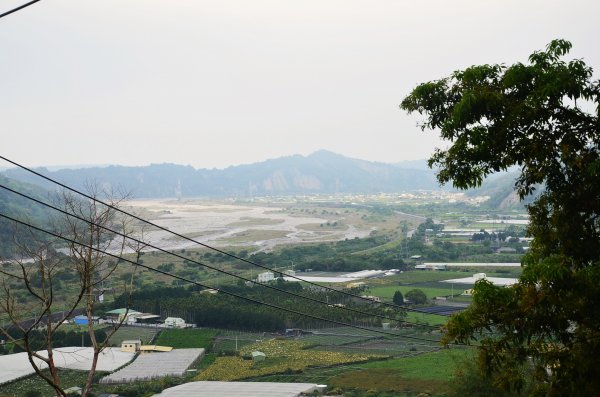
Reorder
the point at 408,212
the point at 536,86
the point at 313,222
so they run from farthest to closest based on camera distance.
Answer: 1. the point at 408,212
2. the point at 313,222
3. the point at 536,86

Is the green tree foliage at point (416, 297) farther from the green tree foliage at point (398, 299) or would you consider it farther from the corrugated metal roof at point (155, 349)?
the corrugated metal roof at point (155, 349)

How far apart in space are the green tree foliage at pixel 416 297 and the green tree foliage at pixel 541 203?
69.9 feet

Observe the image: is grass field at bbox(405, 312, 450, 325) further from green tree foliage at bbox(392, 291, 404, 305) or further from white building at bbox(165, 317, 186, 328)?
white building at bbox(165, 317, 186, 328)

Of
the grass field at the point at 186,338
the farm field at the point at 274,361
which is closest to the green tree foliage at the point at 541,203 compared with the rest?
the farm field at the point at 274,361

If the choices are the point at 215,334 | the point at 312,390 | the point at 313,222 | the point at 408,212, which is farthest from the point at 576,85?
the point at 408,212

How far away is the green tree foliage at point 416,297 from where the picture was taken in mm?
24391

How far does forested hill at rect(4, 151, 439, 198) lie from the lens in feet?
457

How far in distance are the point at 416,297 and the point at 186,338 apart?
29.5 feet

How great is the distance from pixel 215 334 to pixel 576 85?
19043 mm

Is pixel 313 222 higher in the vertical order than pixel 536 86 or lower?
lower

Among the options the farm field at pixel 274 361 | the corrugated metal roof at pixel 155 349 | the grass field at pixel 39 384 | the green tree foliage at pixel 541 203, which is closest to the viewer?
the green tree foliage at pixel 541 203

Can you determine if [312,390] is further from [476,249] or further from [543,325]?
[476,249]

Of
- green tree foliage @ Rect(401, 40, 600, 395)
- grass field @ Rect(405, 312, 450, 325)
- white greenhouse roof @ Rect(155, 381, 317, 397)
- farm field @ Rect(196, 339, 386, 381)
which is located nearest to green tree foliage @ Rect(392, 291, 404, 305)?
grass field @ Rect(405, 312, 450, 325)

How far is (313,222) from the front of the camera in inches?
2581
